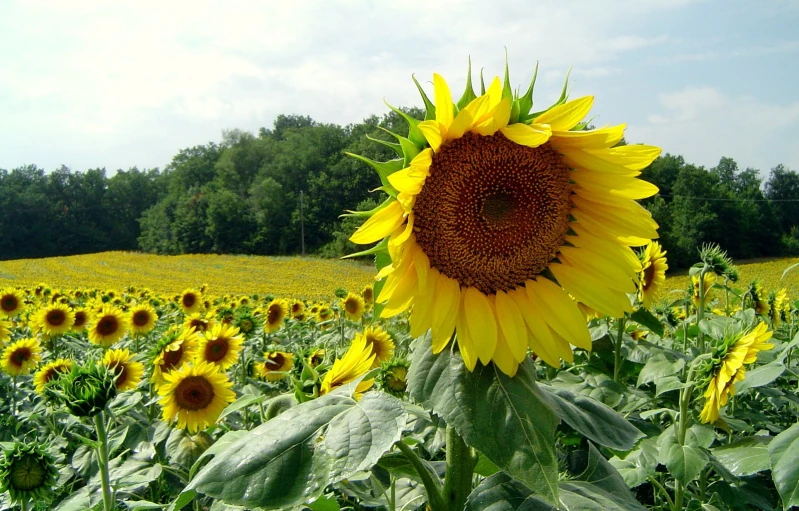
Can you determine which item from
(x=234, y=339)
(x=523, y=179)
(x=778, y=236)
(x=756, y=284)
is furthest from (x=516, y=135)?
(x=778, y=236)

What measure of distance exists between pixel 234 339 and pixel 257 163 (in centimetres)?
6782

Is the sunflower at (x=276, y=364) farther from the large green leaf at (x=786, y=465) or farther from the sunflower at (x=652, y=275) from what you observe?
the large green leaf at (x=786, y=465)

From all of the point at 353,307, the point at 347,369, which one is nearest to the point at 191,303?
the point at 353,307

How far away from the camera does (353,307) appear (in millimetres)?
6277

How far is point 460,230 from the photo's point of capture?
1261 mm

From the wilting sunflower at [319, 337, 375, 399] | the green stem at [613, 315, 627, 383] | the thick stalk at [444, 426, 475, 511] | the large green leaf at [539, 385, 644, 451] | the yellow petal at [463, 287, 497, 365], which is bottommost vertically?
the green stem at [613, 315, 627, 383]

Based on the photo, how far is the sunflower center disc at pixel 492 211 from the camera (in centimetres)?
124

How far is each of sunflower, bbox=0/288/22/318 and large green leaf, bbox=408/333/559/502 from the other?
23.1 feet

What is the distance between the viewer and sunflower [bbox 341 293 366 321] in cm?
624

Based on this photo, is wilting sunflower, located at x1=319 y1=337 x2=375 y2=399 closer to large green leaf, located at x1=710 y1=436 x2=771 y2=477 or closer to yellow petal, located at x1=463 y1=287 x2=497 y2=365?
yellow petal, located at x1=463 y1=287 x2=497 y2=365

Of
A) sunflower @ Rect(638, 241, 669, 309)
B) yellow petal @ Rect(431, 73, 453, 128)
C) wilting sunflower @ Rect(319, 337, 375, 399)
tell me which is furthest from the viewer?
sunflower @ Rect(638, 241, 669, 309)

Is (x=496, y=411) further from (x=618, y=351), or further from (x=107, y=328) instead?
(x=107, y=328)

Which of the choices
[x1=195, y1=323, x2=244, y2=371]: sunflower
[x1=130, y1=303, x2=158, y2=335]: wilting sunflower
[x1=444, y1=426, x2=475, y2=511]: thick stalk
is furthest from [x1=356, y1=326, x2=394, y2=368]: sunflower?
[x1=444, y1=426, x2=475, y2=511]: thick stalk

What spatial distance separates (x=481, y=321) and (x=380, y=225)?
261mm
